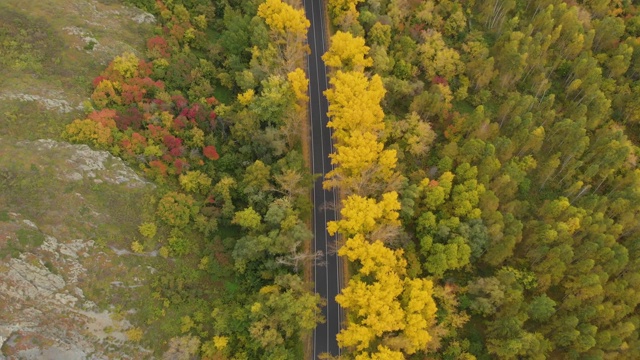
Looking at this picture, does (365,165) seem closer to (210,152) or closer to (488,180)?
(488,180)

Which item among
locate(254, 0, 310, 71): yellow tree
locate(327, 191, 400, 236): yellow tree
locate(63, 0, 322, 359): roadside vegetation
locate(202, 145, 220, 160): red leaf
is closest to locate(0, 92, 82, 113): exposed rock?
locate(63, 0, 322, 359): roadside vegetation

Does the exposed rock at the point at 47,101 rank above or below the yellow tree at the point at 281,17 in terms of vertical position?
below

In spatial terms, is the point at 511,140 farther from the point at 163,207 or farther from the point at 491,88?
the point at 163,207

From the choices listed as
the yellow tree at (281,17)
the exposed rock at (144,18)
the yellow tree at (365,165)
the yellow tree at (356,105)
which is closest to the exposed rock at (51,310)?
the yellow tree at (365,165)

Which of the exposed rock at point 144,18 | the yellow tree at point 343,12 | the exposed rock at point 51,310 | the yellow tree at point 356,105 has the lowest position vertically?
the exposed rock at point 51,310

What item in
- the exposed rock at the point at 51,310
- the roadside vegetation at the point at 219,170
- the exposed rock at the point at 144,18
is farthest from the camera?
the exposed rock at the point at 144,18

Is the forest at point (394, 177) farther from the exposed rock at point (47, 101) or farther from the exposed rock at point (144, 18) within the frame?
the exposed rock at point (47, 101)
